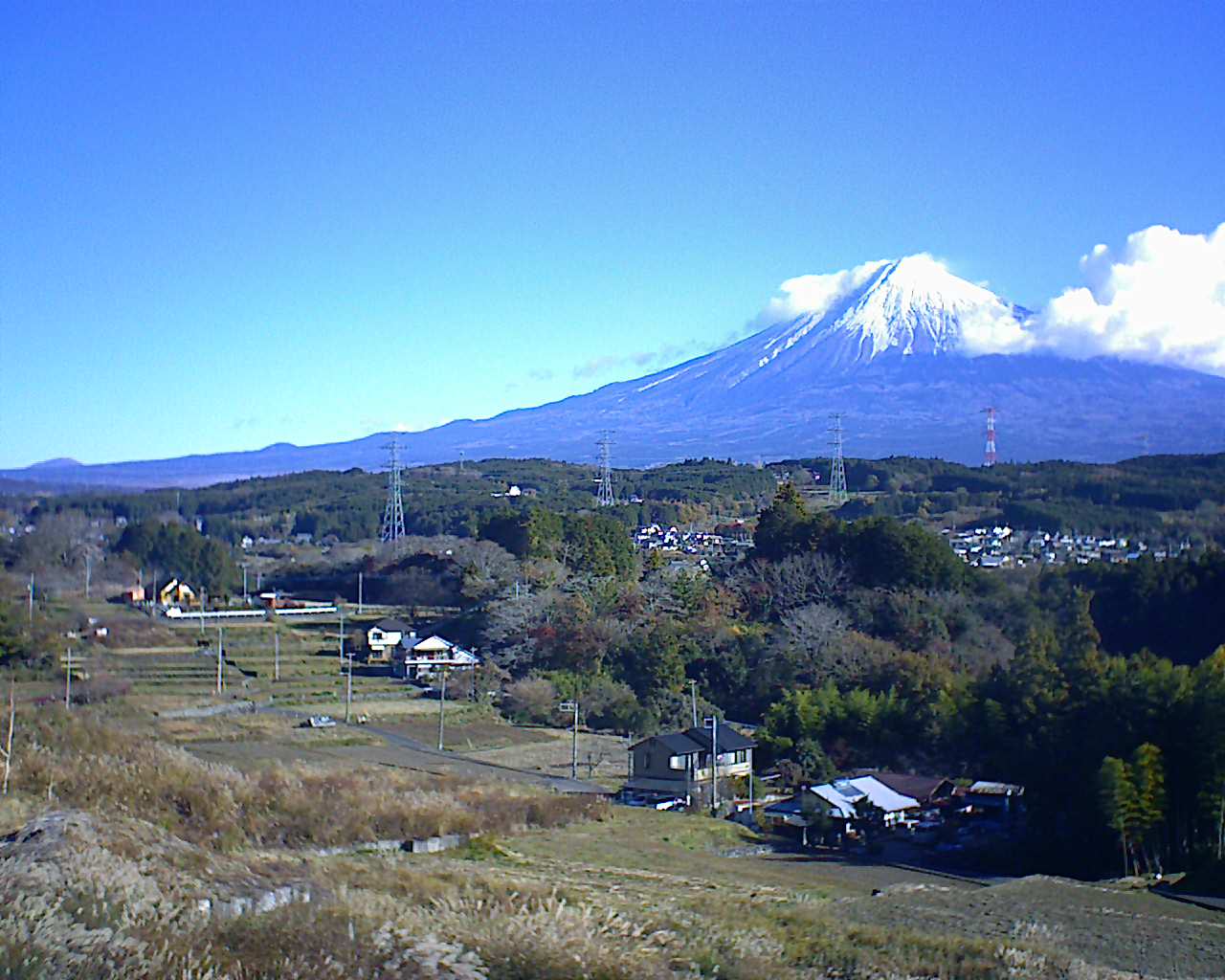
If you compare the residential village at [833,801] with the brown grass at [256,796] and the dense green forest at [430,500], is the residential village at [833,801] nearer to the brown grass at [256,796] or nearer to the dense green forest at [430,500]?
the brown grass at [256,796]

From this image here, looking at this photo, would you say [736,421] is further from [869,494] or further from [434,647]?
[434,647]

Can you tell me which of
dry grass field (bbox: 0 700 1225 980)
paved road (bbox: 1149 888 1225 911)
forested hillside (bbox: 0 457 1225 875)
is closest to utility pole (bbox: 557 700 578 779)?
forested hillside (bbox: 0 457 1225 875)

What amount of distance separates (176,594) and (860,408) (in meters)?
38.0

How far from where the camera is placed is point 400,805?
418 inches

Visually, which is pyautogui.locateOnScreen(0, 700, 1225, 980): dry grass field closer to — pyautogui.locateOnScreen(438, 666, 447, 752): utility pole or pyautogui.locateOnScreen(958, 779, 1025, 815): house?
pyautogui.locateOnScreen(438, 666, 447, 752): utility pole

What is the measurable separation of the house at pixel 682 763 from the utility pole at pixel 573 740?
2.24ft

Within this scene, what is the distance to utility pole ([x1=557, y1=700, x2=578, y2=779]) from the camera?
48.8 ft

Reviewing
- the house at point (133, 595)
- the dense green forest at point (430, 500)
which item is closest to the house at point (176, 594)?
the house at point (133, 595)

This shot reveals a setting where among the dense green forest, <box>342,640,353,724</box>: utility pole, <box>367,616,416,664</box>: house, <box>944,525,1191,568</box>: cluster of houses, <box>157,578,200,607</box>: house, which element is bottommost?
<box>342,640,353,724</box>: utility pole

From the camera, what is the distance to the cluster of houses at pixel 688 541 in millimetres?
29328

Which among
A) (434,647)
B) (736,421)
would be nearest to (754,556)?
(434,647)

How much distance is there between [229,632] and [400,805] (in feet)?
42.2

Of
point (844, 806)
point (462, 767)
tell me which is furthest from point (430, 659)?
point (844, 806)

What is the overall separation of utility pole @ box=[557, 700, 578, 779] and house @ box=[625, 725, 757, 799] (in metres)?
0.68
